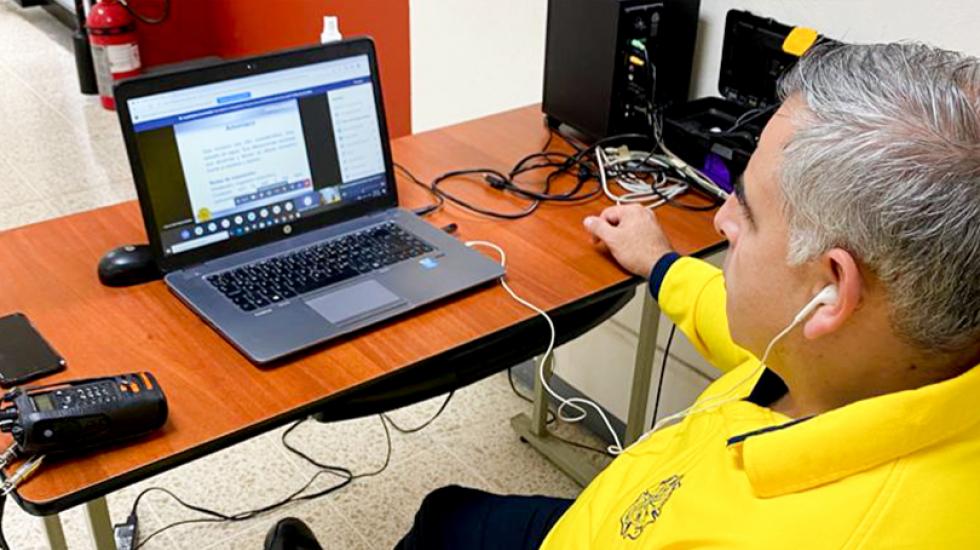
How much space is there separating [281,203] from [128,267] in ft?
0.78

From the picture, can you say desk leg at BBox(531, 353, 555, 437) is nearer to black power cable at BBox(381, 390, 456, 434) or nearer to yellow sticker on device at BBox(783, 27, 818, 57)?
black power cable at BBox(381, 390, 456, 434)

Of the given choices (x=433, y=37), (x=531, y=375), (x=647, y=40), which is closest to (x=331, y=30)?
(x=647, y=40)

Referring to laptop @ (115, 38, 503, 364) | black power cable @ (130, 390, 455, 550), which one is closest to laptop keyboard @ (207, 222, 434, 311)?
laptop @ (115, 38, 503, 364)

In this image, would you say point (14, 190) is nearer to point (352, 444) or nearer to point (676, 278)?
point (352, 444)

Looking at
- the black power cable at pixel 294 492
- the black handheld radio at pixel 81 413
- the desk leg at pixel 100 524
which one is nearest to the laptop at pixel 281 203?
the black handheld radio at pixel 81 413

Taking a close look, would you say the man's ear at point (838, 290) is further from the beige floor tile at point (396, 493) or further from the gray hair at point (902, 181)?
the beige floor tile at point (396, 493)

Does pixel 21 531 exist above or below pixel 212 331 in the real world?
below

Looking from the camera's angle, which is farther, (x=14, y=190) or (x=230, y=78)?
(x=14, y=190)

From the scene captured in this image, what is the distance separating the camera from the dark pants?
4.50 feet

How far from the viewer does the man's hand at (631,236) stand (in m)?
1.41

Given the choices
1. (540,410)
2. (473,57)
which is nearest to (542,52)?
(473,57)

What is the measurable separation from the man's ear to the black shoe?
0.69 meters

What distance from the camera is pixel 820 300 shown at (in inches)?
33.1

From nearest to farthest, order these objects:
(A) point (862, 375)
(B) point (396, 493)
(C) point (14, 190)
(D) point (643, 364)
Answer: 1. (A) point (862, 375)
2. (D) point (643, 364)
3. (B) point (396, 493)
4. (C) point (14, 190)
